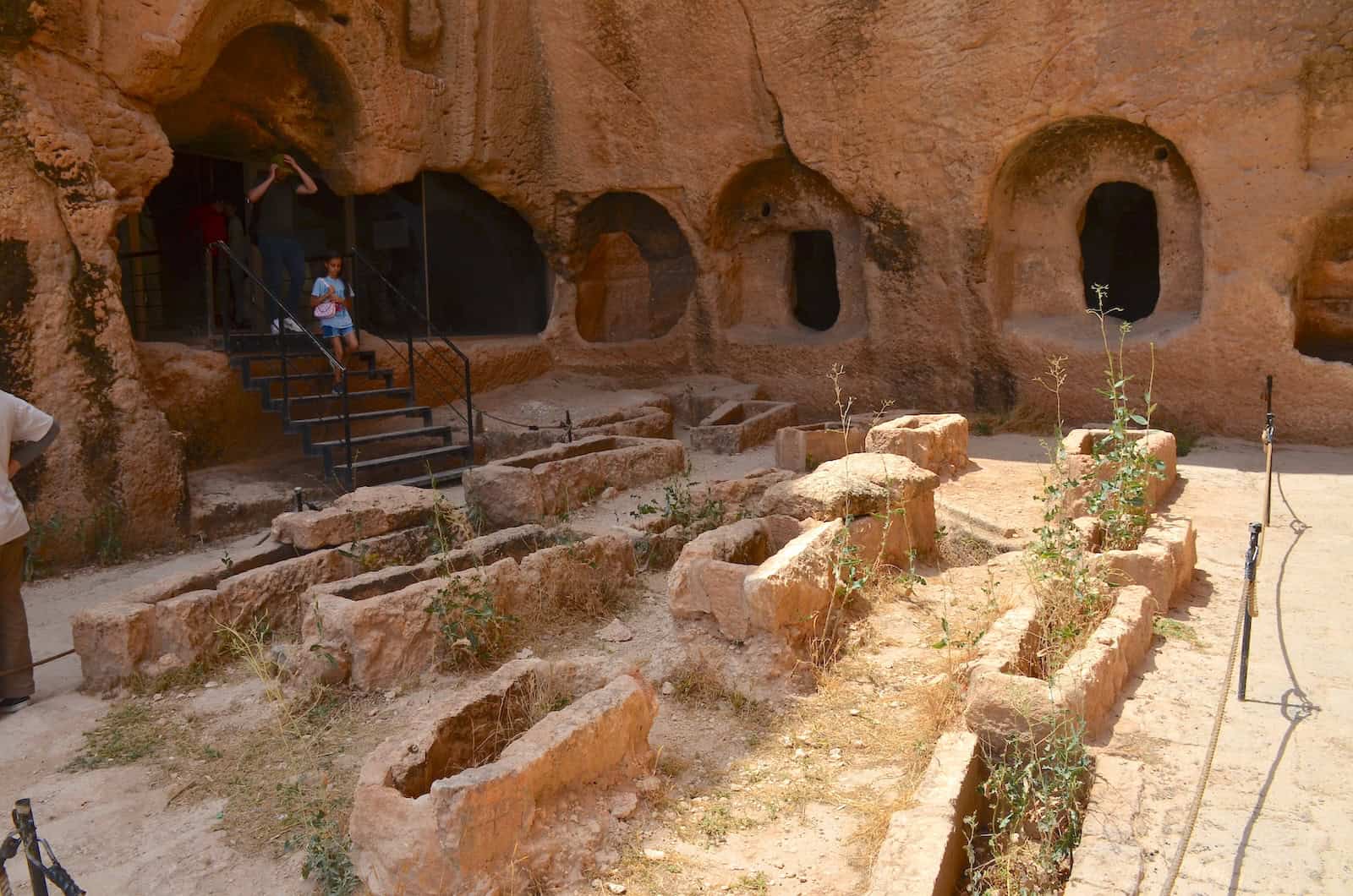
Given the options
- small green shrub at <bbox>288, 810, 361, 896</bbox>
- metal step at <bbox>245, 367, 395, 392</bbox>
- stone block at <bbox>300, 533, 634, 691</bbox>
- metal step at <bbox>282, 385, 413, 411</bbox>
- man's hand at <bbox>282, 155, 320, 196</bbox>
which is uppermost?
man's hand at <bbox>282, 155, 320, 196</bbox>

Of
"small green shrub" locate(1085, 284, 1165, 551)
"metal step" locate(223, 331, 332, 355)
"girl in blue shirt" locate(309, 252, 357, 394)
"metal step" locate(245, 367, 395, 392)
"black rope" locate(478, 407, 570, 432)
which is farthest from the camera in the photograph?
"black rope" locate(478, 407, 570, 432)

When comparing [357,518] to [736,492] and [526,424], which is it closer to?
[736,492]

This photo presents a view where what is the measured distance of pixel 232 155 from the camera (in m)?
11.3

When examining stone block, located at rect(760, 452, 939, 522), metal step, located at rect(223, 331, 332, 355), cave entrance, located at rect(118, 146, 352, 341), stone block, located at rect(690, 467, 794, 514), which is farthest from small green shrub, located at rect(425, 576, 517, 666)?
cave entrance, located at rect(118, 146, 352, 341)

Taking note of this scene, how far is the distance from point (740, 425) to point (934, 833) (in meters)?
7.21

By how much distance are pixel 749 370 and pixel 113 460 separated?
6790 millimetres

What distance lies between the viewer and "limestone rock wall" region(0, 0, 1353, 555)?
25.8 feet

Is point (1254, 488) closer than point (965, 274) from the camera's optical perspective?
Yes

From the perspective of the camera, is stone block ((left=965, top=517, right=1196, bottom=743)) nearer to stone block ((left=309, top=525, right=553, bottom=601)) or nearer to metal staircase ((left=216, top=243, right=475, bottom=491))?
stone block ((left=309, top=525, right=553, bottom=601))

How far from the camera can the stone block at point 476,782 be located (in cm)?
311

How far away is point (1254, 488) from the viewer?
721 centimetres

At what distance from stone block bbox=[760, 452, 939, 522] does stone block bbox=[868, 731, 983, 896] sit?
7.51ft

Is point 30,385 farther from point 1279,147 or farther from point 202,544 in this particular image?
point 1279,147

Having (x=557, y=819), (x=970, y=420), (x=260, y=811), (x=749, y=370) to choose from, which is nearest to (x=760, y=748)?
(x=557, y=819)
